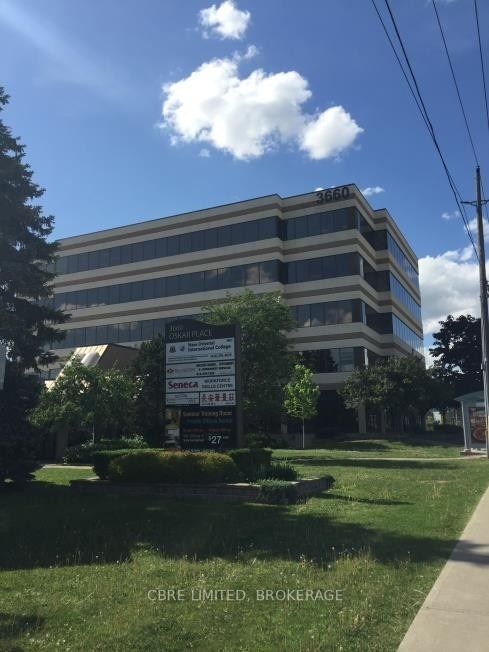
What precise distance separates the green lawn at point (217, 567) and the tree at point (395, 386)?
2922 centimetres

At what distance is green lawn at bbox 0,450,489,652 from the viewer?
15.9 ft

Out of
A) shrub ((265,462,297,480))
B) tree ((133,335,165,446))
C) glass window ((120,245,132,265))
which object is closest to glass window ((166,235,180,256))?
glass window ((120,245,132,265))

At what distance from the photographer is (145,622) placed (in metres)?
5.07

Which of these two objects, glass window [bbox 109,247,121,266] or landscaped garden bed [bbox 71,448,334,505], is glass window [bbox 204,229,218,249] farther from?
landscaped garden bed [bbox 71,448,334,505]

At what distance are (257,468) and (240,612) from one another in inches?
355

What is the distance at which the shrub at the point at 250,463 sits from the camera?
13.9 meters

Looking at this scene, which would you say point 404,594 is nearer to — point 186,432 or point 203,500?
point 203,500

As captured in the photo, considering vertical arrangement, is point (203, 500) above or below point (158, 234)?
below

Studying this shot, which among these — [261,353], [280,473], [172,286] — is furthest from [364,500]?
[172,286]

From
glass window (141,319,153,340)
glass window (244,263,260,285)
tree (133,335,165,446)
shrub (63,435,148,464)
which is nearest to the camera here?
shrub (63,435,148,464)

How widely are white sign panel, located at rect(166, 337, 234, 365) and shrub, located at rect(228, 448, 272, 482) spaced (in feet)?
9.46

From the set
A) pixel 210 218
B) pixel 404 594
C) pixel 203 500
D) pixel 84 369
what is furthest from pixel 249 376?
pixel 210 218

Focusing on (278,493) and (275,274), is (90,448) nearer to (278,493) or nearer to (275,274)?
(278,493)

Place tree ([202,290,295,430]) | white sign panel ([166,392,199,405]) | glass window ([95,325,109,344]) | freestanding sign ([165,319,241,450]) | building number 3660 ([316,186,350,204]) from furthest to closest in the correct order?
glass window ([95,325,109,344]) → building number 3660 ([316,186,350,204]) → tree ([202,290,295,430]) → white sign panel ([166,392,199,405]) → freestanding sign ([165,319,241,450])
